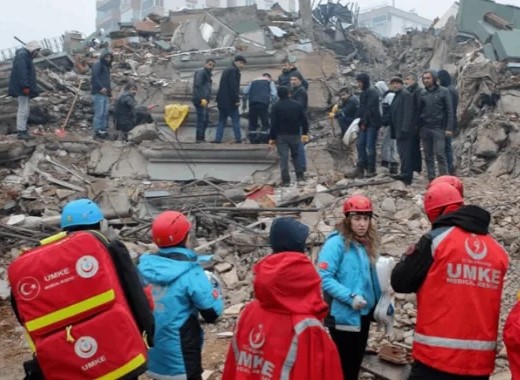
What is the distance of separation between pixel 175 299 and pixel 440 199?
1.51 meters

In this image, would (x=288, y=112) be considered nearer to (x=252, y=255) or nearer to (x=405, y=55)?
(x=252, y=255)

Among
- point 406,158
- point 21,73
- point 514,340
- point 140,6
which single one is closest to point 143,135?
point 21,73

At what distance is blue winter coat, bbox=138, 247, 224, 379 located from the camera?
3457 millimetres

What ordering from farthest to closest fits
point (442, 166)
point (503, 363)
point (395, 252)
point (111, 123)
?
1. point (111, 123)
2. point (442, 166)
3. point (395, 252)
4. point (503, 363)

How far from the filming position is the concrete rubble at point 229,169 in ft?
25.8

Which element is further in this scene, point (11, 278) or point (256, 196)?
point (256, 196)

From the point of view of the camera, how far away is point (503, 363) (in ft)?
16.2

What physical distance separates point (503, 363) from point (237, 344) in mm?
2800

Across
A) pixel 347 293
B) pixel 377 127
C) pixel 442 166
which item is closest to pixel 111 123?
pixel 377 127

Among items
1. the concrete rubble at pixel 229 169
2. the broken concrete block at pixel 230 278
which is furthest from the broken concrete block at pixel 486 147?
the broken concrete block at pixel 230 278

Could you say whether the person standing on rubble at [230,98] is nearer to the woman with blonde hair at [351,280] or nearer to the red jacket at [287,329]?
the woman with blonde hair at [351,280]

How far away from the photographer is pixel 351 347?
13.0 ft

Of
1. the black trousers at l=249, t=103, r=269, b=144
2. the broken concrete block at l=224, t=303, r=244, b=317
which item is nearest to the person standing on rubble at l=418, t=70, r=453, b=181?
A: the black trousers at l=249, t=103, r=269, b=144

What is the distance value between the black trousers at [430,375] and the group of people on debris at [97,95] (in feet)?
30.3
